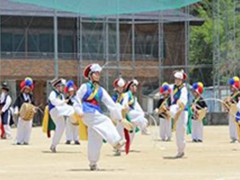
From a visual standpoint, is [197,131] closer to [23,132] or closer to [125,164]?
[23,132]

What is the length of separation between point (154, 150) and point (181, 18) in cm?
3153

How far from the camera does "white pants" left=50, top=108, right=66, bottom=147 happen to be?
19531mm

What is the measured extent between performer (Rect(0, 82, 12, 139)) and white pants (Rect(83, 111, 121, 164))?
13.4m

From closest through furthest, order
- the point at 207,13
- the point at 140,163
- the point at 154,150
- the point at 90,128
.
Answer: the point at 90,128 < the point at 140,163 < the point at 154,150 < the point at 207,13

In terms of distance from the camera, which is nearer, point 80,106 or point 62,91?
point 80,106

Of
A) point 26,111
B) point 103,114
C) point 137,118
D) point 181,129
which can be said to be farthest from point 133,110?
point 103,114

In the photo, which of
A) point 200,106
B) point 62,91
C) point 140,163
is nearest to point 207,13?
point 200,106

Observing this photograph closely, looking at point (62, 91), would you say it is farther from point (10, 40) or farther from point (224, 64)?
point (10, 40)

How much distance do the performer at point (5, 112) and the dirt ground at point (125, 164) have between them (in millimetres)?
6096

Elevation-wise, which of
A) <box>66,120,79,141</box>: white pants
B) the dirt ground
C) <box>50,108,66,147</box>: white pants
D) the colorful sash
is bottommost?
the dirt ground

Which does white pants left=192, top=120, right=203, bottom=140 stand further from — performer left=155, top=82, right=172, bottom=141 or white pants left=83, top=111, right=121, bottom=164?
white pants left=83, top=111, right=121, bottom=164

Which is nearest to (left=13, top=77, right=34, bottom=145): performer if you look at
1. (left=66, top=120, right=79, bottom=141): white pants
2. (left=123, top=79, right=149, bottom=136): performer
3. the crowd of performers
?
the crowd of performers

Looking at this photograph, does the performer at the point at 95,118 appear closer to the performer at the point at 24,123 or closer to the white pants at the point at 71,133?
the performer at the point at 24,123

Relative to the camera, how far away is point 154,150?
19.9 metres
